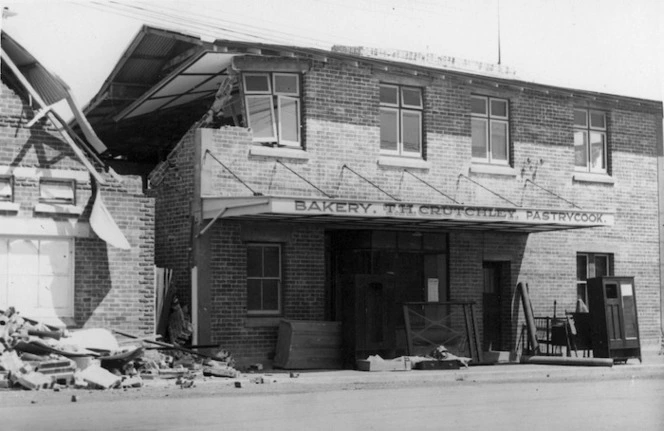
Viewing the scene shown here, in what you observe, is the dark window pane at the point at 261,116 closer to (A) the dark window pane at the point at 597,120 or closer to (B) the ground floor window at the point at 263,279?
(B) the ground floor window at the point at 263,279

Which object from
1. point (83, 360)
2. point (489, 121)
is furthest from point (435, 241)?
point (83, 360)

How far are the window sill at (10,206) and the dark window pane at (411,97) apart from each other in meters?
8.80

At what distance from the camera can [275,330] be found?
2170 cm

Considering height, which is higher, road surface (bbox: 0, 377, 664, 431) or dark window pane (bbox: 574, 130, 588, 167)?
dark window pane (bbox: 574, 130, 588, 167)

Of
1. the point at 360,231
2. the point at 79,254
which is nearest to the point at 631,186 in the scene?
the point at 360,231

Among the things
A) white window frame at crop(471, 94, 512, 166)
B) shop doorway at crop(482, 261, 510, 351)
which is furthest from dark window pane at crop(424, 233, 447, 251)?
white window frame at crop(471, 94, 512, 166)

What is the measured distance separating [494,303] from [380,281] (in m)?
4.15

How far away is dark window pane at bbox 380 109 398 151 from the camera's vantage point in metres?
23.3

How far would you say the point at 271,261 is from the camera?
22062mm

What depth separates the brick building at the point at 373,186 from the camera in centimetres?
2120

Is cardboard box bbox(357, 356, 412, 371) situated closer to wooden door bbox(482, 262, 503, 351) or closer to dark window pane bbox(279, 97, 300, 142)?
wooden door bbox(482, 262, 503, 351)

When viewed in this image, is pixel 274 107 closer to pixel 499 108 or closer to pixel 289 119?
pixel 289 119

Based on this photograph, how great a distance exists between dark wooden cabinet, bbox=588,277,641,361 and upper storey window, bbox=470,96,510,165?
11.7ft

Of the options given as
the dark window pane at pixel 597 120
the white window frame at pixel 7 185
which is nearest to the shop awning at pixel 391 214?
the dark window pane at pixel 597 120
